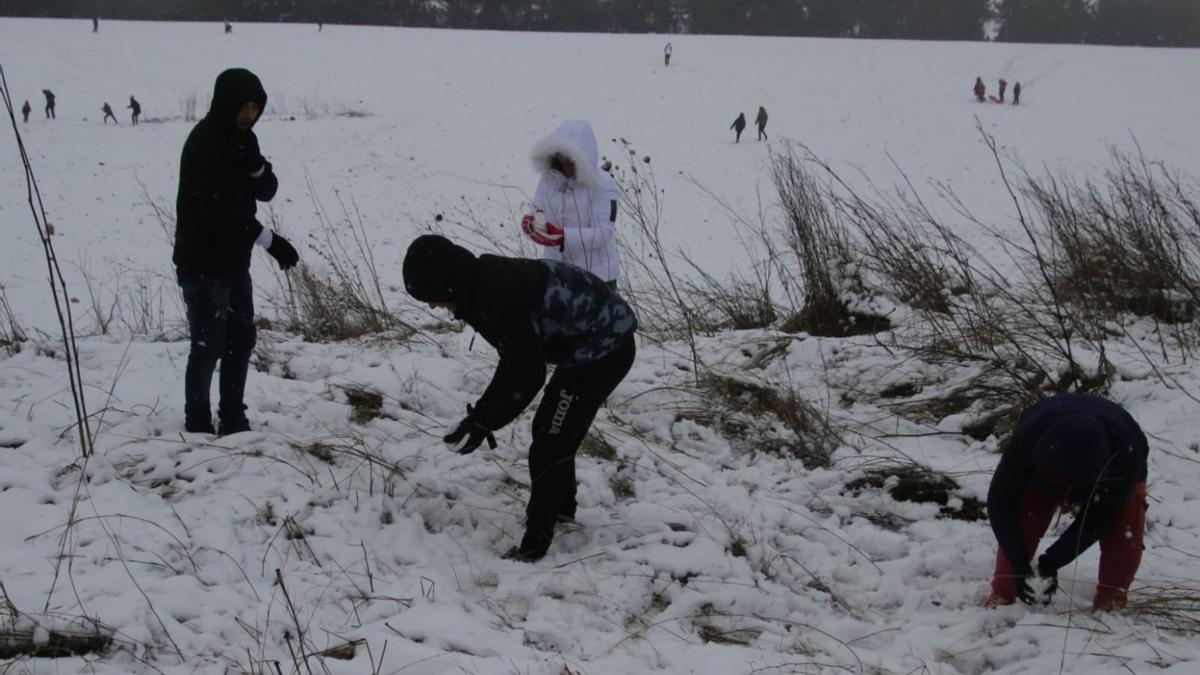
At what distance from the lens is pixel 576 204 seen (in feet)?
14.3

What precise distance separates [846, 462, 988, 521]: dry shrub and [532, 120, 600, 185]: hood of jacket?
6.57ft

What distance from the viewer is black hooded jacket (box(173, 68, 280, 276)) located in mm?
3520

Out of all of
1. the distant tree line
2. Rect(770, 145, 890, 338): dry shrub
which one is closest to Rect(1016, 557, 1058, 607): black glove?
Rect(770, 145, 890, 338): dry shrub

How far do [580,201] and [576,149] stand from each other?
0.89ft

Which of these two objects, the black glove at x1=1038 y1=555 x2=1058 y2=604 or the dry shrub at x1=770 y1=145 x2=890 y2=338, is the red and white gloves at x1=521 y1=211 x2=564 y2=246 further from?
the black glove at x1=1038 y1=555 x2=1058 y2=604

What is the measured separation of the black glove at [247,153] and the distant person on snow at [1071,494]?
332cm

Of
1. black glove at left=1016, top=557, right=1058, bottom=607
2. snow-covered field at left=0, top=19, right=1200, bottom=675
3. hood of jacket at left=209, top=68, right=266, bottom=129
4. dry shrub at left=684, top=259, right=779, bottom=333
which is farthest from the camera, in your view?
dry shrub at left=684, top=259, right=779, bottom=333

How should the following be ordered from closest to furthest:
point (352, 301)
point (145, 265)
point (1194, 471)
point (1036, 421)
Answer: point (1036, 421)
point (1194, 471)
point (352, 301)
point (145, 265)

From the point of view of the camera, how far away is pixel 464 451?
3.15m

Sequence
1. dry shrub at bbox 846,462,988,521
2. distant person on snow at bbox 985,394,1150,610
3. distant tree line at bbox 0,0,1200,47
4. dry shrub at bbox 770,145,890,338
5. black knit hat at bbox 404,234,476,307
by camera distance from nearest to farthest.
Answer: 1. distant person on snow at bbox 985,394,1150,610
2. black knit hat at bbox 404,234,476,307
3. dry shrub at bbox 846,462,988,521
4. dry shrub at bbox 770,145,890,338
5. distant tree line at bbox 0,0,1200,47

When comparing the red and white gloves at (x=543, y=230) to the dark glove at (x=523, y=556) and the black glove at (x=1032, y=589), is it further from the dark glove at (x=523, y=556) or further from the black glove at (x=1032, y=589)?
the black glove at (x=1032, y=589)

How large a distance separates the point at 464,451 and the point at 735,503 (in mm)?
1322

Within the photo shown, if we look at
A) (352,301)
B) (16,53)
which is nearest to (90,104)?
(16,53)

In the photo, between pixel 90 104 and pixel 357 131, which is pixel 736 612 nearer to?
pixel 357 131
